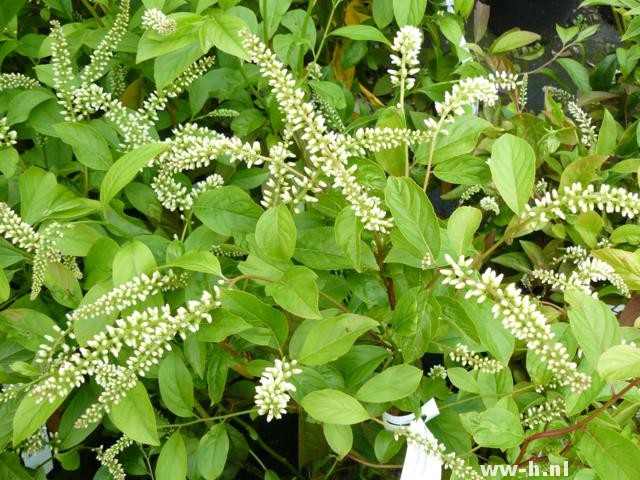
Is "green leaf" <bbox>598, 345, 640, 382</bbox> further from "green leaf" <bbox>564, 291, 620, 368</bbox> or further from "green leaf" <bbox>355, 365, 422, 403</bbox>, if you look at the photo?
"green leaf" <bbox>355, 365, 422, 403</bbox>

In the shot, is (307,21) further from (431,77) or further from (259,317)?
(259,317)

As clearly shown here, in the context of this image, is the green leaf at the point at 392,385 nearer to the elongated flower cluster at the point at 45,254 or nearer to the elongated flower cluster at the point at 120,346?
the elongated flower cluster at the point at 120,346

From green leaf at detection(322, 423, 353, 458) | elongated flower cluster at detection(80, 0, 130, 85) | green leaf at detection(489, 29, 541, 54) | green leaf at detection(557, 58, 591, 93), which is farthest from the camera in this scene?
green leaf at detection(557, 58, 591, 93)

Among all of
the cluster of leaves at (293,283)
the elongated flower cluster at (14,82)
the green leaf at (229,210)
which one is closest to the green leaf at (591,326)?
the cluster of leaves at (293,283)

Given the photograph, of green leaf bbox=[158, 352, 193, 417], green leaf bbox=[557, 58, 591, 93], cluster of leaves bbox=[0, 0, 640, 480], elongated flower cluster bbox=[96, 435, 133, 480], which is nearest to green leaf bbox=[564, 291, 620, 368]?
cluster of leaves bbox=[0, 0, 640, 480]

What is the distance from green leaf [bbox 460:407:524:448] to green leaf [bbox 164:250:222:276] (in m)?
0.37

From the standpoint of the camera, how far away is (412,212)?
0.83 m

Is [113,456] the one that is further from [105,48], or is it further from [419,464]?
[105,48]

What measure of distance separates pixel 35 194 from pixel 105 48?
321mm

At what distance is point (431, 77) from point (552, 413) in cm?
95

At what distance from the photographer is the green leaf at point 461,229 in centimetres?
87

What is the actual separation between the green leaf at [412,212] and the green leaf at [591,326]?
7.2 inches

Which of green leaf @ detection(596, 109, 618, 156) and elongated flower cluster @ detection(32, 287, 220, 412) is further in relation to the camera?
green leaf @ detection(596, 109, 618, 156)

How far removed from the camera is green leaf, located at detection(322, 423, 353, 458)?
94 centimetres
